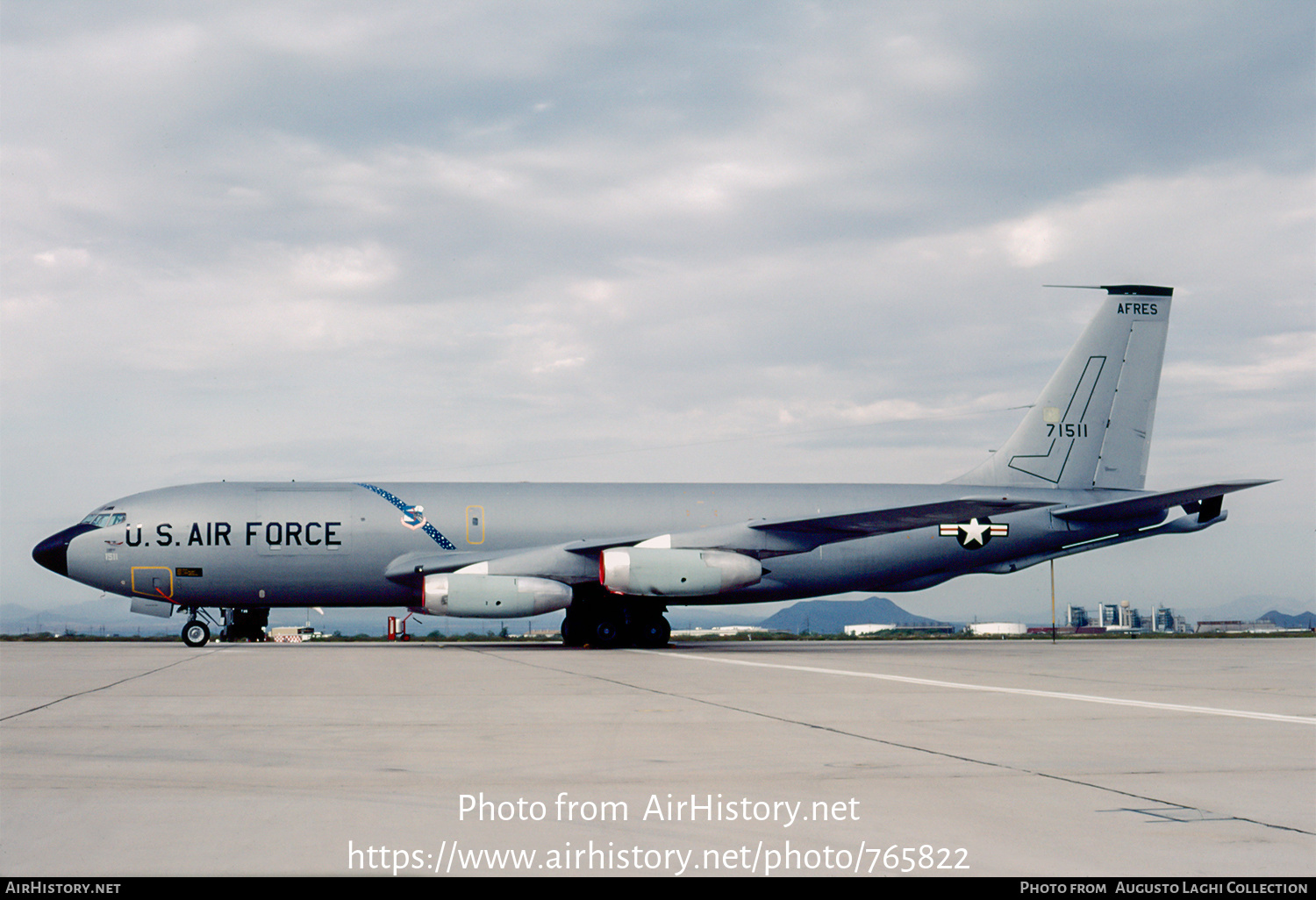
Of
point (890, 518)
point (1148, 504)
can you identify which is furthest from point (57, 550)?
point (1148, 504)

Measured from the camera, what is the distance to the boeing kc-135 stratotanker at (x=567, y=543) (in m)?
25.2

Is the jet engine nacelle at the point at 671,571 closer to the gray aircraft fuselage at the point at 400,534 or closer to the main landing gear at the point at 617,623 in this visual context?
the gray aircraft fuselage at the point at 400,534

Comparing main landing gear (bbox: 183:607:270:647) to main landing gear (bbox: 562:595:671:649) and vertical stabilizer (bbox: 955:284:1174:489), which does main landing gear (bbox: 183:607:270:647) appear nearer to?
main landing gear (bbox: 562:595:671:649)

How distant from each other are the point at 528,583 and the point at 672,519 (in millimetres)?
4684

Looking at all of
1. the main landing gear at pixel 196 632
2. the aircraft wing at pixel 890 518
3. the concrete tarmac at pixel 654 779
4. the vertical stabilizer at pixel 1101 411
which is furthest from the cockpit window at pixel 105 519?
the vertical stabilizer at pixel 1101 411

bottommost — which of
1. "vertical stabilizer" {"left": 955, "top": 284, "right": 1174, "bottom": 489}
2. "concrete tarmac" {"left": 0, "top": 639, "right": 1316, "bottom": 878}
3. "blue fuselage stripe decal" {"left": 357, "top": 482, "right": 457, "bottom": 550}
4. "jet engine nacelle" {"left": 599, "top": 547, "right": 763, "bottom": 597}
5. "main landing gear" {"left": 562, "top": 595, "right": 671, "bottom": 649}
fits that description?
"main landing gear" {"left": 562, "top": 595, "right": 671, "bottom": 649}

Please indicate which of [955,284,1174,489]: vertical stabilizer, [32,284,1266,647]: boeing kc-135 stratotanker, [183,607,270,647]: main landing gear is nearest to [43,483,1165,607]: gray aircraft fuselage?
[32,284,1266,647]: boeing kc-135 stratotanker

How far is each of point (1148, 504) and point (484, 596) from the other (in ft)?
56.3

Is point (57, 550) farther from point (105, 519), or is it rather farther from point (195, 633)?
point (195, 633)

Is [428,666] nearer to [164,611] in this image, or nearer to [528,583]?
[528,583]

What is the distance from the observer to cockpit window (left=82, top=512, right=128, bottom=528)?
1001 inches

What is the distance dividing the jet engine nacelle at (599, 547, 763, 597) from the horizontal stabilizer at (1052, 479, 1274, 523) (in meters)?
9.81

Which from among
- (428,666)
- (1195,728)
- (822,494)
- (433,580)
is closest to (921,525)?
(822,494)

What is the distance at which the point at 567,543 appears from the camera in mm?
26500
